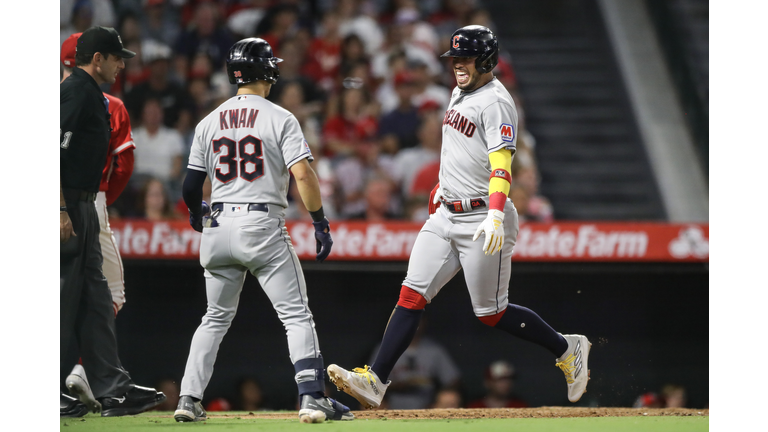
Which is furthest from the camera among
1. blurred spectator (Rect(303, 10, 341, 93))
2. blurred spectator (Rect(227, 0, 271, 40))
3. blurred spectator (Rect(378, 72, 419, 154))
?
blurred spectator (Rect(227, 0, 271, 40))

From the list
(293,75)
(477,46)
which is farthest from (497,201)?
(293,75)

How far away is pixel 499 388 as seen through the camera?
5.82m

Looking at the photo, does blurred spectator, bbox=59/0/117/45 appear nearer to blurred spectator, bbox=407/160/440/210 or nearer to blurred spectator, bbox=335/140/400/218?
blurred spectator, bbox=335/140/400/218

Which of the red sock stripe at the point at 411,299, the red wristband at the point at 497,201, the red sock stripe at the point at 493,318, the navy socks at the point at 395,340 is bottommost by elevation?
the navy socks at the point at 395,340

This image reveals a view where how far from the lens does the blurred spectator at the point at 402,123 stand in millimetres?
6922

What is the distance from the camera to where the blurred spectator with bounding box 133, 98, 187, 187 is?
6.16 metres

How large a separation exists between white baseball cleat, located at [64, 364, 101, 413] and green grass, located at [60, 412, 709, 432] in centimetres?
14

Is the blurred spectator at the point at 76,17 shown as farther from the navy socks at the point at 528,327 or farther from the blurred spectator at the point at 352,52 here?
the navy socks at the point at 528,327

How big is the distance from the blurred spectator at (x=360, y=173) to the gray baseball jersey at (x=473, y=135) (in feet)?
8.25

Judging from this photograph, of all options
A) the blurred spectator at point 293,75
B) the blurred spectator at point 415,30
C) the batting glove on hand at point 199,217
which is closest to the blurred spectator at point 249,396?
the batting glove on hand at point 199,217

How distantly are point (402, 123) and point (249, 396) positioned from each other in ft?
8.75

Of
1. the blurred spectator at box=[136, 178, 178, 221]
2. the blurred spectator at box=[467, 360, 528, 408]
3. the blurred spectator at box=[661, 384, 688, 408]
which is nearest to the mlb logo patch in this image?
the blurred spectator at box=[467, 360, 528, 408]

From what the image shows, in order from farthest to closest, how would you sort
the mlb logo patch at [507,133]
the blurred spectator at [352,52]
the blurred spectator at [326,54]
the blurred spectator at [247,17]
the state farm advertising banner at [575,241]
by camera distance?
the blurred spectator at [247,17], the blurred spectator at [352,52], the blurred spectator at [326,54], the state farm advertising banner at [575,241], the mlb logo patch at [507,133]
